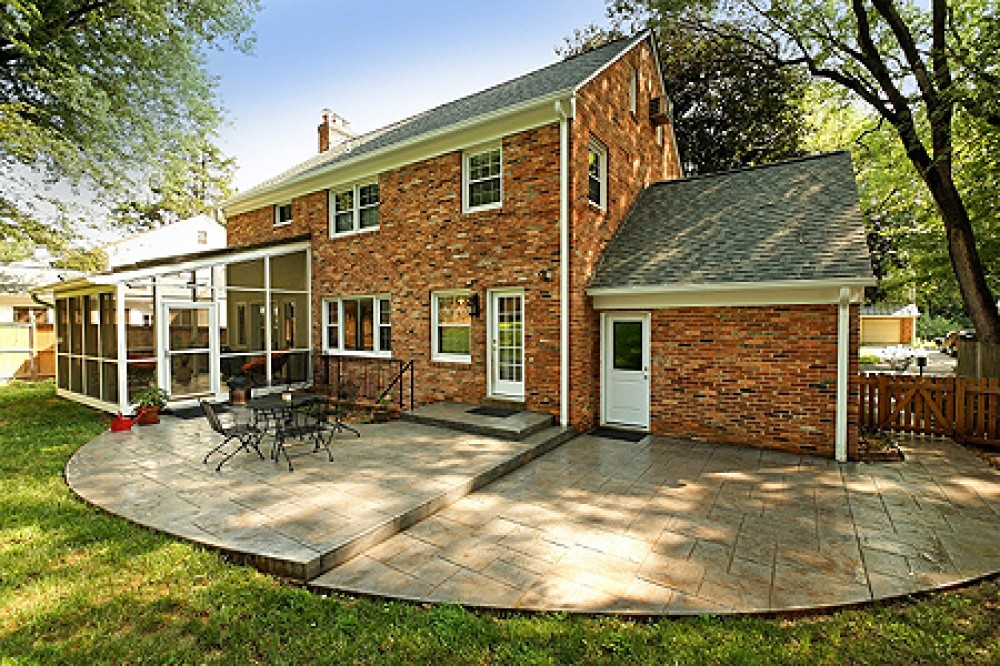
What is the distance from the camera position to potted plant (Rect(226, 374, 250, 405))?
1023cm

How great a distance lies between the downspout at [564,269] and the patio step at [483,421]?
1.74ft

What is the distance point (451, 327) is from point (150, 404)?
6.34 meters

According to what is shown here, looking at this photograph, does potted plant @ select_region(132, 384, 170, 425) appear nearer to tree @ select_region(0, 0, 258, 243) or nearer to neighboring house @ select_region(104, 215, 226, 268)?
tree @ select_region(0, 0, 258, 243)

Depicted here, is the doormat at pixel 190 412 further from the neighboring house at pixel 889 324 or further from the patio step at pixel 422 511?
the neighboring house at pixel 889 324

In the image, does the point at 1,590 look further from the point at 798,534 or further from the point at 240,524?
the point at 798,534

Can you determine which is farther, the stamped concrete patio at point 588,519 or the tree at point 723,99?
the tree at point 723,99

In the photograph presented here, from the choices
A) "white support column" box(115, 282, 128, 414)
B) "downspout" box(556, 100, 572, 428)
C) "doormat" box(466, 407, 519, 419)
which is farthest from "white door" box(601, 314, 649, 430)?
"white support column" box(115, 282, 128, 414)

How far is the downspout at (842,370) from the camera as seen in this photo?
675 centimetres

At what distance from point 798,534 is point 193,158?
16.7m

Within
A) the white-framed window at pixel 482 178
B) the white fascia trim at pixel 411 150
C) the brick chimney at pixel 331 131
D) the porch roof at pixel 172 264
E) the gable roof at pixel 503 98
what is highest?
the brick chimney at pixel 331 131

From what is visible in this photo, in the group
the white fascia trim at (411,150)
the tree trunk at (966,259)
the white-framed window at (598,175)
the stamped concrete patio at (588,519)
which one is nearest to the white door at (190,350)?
the stamped concrete patio at (588,519)

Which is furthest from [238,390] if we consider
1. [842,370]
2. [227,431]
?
[842,370]

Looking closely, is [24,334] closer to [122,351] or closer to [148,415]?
[122,351]

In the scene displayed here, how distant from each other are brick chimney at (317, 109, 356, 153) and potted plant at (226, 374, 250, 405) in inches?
439
